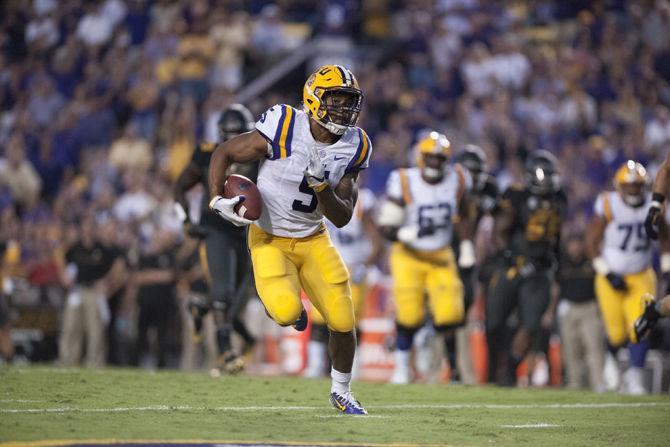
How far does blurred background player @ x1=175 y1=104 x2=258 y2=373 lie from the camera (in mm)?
10031

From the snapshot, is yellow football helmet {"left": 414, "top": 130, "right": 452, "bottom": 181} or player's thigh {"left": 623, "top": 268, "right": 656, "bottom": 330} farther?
yellow football helmet {"left": 414, "top": 130, "right": 452, "bottom": 181}

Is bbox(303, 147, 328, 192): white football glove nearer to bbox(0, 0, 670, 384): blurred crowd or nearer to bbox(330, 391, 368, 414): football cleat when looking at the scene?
bbox(330, 391, 368, 414): football cleat

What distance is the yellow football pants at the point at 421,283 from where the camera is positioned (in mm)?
11078

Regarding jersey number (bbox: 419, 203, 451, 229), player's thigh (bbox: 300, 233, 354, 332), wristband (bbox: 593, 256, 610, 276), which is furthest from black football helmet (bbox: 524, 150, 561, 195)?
player's thigh (bbox: 300, 233, 354, 332)

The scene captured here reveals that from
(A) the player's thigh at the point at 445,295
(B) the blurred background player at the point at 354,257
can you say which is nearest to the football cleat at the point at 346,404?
(A) the player's thigh at the point at 445,295

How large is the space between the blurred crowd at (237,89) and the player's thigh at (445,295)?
3.09m

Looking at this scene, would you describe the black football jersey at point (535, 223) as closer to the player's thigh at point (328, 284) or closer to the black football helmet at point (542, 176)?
the black football helmet at point (542, 176)

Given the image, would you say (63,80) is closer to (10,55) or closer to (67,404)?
(10,55)

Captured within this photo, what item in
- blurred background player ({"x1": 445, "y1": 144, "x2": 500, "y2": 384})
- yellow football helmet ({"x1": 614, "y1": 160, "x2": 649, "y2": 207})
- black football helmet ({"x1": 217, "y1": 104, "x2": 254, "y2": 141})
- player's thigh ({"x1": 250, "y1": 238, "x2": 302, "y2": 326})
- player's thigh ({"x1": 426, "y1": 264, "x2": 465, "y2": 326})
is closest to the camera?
player's thigh ({"x1": 250, "y1": 238, "x2": 302, "y2": 326})

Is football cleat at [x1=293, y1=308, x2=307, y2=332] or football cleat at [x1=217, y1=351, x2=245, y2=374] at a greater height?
football cleat at [x1=293, y1=308, x2=307, y2=332]

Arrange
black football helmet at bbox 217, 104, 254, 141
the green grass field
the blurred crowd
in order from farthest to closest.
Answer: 1. the blurred crowd
2. black football helmet at bbox 217, 104, 254, 141
3. the green grass field

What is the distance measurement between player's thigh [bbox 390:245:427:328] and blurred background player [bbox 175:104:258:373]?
1.43m

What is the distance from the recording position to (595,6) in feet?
60.8

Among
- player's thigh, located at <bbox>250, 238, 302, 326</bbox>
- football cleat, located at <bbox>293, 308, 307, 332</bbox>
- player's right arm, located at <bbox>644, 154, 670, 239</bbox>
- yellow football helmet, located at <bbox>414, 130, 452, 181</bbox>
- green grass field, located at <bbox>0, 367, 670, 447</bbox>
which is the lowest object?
green grass field, located at <bbox>0, 367, 670, 447</bbox>
